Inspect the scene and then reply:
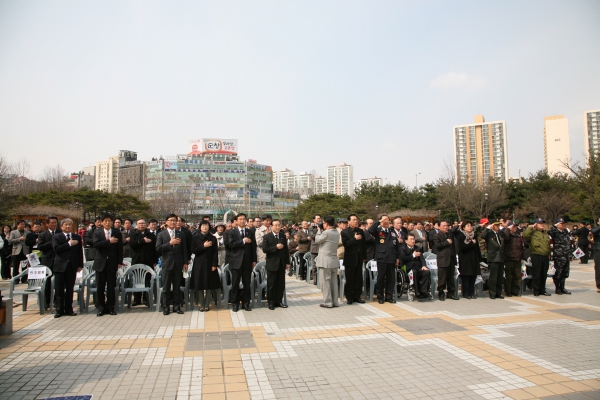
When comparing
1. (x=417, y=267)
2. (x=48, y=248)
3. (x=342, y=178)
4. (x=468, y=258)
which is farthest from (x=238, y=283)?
(x=342, y=178)

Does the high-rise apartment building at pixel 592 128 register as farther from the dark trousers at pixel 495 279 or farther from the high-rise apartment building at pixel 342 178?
the high-rise apartment building at pixel 342 178

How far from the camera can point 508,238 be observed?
9.41 metres

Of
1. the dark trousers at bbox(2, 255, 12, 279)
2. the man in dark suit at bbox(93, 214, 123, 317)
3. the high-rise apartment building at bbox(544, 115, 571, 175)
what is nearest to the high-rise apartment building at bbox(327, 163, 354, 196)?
the high-rise apartment building at bbox(544, 115, 571, 175)

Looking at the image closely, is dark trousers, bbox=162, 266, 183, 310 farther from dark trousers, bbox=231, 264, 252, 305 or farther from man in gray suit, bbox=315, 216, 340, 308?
man in gray suit, bbox=315, 216, 340, 308

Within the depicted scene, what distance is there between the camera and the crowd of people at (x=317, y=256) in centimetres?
775

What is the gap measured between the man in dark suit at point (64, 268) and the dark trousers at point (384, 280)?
20.2ft

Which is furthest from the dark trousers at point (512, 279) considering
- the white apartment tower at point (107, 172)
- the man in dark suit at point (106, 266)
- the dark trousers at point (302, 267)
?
the white apartment tower at point (107, 172)

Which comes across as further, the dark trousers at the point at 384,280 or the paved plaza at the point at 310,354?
the dark trousers at the point at 384,280

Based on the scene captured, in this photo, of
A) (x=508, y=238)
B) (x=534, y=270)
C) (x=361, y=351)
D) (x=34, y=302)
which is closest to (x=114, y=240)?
(x=34, y=302)

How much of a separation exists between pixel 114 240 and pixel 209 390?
4.65m

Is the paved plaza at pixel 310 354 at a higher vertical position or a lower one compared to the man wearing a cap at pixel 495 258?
lower

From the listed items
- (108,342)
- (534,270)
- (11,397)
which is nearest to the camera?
(11,397)

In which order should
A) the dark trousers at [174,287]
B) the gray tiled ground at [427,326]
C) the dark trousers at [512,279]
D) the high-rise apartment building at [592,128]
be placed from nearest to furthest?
the gray tiled ground at [427,326] → the dark trousers at [174,287] → the dark trousers at [512,279] → the high-rise apartment building at [592,128]

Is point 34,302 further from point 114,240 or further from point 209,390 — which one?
point 209,390
